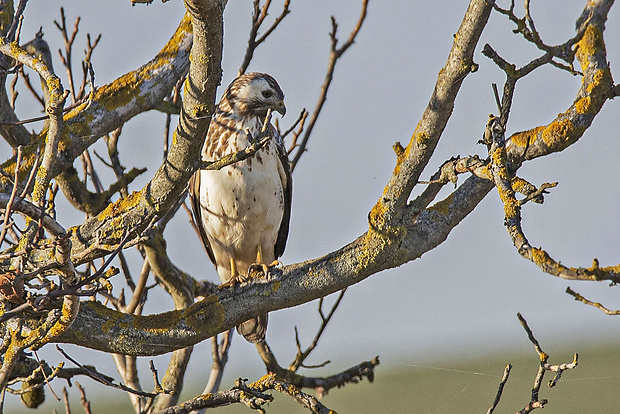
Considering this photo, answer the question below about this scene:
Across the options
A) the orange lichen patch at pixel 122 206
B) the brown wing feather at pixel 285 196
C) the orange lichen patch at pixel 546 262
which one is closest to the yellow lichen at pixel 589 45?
the orange lichen patch at pixel 546 262

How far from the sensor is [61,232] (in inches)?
97.0

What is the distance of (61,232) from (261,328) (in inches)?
103

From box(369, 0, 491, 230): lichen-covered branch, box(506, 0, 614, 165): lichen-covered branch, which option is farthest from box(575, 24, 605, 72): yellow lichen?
A: box(369, 0, 491, 230): lichen-covered branch

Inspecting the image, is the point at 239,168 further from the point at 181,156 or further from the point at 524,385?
the point at 524,385

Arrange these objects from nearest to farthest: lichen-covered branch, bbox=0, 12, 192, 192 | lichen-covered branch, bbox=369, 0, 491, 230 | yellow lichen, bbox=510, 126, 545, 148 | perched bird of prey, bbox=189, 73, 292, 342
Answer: lichen-covered branch, bbox=369, 0, 491, 230, yellow lichen, bbox=510, 126, 545, 148, lichen-covered branch, bbox=0, 12, 192, 192, perched bird of prey, bbox=189, 73, 292, 342

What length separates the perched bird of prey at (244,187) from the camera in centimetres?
488

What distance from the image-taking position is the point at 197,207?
530 centimetres

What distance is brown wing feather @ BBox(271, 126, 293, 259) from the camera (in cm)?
507

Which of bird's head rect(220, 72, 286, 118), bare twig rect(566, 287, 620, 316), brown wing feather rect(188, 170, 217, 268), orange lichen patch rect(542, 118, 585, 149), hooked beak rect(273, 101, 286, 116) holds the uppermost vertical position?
bird's head rect(220, 72, 286, 118)

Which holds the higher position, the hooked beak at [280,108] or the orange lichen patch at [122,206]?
the hooked beak at [280,108]

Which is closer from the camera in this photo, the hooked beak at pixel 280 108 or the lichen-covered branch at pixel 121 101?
the lichen-covered branch at pixel 121 101

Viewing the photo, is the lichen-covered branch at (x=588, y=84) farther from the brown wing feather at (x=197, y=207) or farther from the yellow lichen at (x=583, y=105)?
the brown wing feather at (x=197, y=207)

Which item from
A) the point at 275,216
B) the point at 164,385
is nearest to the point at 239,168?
the point at 275,216

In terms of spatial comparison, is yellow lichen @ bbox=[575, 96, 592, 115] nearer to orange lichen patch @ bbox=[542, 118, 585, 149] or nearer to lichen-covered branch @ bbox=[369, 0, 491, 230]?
orange lichen patch @ bbox=[542, 118, 585, 149]
